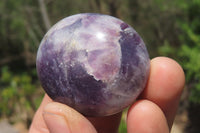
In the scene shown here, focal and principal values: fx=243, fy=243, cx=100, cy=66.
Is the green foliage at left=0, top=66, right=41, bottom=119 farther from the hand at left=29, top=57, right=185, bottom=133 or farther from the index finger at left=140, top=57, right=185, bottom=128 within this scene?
the index finger at left=140, top=57, right=185, bottom=128

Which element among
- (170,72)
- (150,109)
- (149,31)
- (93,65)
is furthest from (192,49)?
(93,65)

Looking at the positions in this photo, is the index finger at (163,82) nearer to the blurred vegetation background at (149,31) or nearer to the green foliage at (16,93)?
the blurred vegetation background at (149,31)

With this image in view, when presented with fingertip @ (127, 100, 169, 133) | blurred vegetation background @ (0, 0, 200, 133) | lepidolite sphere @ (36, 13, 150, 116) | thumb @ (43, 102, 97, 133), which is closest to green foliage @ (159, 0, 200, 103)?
blurred vegetation background @ (0, 0, 200, 133)

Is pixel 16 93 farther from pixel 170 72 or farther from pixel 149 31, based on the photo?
pixel 170 72

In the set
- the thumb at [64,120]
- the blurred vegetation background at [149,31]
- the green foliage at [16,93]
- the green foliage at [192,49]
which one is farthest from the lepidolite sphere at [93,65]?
the green foliage at [16,93]

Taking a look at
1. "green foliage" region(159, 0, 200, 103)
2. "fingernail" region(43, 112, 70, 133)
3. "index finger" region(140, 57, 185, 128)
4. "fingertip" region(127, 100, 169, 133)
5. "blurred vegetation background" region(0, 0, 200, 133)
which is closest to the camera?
"fingernail" region(43, 112, 70, 133)

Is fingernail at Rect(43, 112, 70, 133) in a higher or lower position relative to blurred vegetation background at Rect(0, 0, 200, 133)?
higher
